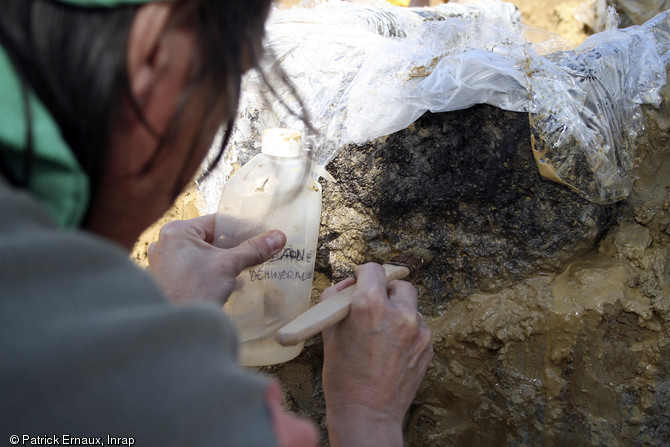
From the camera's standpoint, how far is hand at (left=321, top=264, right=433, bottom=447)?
3.02ft

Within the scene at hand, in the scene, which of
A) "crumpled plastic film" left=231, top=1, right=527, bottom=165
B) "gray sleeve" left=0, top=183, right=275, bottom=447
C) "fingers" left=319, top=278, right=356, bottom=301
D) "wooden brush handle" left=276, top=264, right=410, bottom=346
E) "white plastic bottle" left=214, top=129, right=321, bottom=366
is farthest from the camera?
"crumpled plastic film" left=231, top=1, right=527, bottom=165

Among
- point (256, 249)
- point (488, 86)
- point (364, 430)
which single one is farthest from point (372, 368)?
point (488, 86)

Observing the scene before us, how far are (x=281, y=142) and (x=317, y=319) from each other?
428 millimetres

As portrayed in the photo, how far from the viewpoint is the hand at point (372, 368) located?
92cm

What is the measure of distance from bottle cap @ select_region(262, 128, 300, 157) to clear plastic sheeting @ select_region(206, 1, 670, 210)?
63 millimetres

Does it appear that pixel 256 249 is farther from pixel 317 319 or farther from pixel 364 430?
pixel 364 430

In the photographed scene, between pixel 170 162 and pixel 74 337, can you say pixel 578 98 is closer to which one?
pixel 170 162

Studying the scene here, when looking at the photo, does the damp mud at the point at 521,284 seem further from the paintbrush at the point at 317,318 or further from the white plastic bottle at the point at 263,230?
the paintbrush at the point at 317,318

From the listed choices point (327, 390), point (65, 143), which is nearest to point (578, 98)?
point (327, 390)

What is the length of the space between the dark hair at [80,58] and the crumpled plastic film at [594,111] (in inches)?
38.7

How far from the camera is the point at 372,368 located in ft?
3.07

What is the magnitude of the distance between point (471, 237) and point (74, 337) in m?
1.18

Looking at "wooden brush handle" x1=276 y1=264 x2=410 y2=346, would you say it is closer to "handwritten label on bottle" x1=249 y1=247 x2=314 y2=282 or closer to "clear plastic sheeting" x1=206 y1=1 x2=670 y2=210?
"handwritten label on bottle" x1=249 y1=247 x2=314 y2=282
